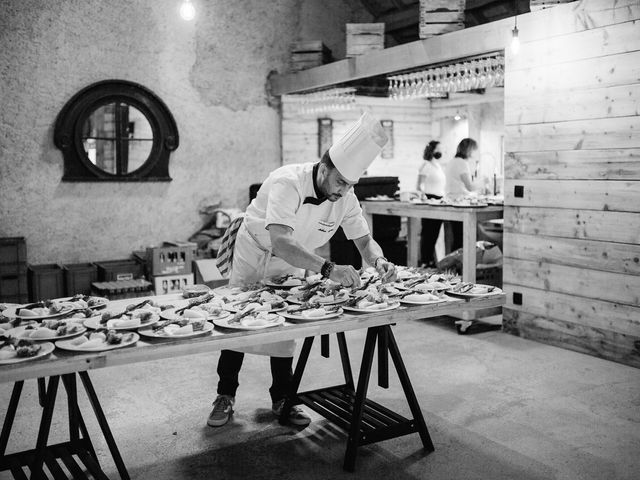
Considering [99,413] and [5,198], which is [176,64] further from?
[99,413]

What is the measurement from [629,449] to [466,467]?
35.2 inches

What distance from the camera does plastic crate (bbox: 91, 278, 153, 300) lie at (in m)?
6.62

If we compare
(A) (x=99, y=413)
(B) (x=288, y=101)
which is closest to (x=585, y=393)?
(A) (x=99, y=413)

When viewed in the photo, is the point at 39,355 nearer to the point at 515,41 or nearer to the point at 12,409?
the point at 12,409

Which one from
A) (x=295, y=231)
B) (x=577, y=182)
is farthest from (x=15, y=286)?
(x=577, y=182)

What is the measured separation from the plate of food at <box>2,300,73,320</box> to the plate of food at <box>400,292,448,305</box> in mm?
1558

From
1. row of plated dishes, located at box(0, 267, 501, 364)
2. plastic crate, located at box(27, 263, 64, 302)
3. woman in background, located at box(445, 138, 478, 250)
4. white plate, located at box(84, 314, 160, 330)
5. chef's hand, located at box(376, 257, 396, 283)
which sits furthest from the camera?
woman in background, located at box(445, 138, 478, 250)

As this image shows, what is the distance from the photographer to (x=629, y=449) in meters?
3.29

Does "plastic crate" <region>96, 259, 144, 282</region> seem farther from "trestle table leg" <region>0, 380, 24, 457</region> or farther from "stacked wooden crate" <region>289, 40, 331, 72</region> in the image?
"trestle table leg" <region>0, 380, 24, 457</region>

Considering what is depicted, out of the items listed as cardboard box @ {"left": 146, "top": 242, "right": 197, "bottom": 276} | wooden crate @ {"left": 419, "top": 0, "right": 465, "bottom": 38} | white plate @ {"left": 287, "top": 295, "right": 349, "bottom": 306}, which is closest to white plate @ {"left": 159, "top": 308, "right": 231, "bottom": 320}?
white plate @ {"left": 287, "top": 295, "right": 349, "bottom": 306}

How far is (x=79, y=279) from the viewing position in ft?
22.8

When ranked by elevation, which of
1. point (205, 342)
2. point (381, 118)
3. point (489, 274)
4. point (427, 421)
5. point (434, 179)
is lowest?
point (427, 421)

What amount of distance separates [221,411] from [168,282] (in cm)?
382

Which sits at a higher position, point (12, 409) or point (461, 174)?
point (461, 174)
